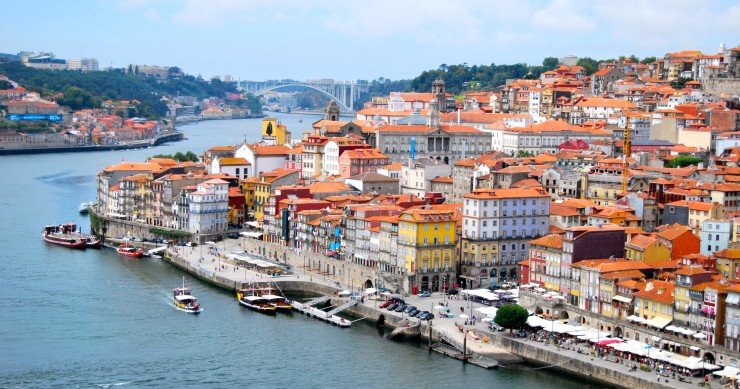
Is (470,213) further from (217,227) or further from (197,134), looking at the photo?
(197,134)

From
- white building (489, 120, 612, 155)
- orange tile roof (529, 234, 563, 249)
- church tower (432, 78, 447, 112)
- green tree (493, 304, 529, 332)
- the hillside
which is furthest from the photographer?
the hillside

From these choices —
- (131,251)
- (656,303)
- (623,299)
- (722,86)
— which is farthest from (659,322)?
(722,86)

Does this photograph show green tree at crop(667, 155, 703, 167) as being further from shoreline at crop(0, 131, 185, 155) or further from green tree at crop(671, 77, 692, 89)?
shoreline at crop(0, 131, 185, 155)

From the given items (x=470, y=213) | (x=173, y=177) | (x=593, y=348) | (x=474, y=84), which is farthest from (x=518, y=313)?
(x=474, y=84)

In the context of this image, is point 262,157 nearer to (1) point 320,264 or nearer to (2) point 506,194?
(1) point 320,264

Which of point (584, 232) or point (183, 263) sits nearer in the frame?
point (584, 232)

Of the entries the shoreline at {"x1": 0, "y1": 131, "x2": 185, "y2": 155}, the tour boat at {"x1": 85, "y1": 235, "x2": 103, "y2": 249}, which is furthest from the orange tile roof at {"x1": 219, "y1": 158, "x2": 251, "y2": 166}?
the shoreline at {"x1": 0, "y1": 131, "x2": 185, "y2": 155}
